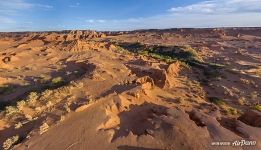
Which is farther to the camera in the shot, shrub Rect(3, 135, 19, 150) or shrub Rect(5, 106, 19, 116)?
shrub Rect(5, 106, 19, 116)

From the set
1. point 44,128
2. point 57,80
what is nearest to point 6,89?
point 57,80

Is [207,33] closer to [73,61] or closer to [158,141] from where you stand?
[73,61]

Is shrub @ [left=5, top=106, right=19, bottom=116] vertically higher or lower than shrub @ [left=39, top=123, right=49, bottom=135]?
lower

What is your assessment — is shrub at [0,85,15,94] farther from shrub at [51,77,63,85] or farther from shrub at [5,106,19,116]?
shrub at [5,106,19,116]

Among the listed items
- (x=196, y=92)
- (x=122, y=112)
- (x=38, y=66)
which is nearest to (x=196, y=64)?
(x=196, y=92)

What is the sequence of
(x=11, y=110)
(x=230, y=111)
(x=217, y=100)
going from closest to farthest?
(x=11, y=110) → (x=230, y=111) → (x=217, y=100)

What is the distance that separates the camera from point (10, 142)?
10.4 metres

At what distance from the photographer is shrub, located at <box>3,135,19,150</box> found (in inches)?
404

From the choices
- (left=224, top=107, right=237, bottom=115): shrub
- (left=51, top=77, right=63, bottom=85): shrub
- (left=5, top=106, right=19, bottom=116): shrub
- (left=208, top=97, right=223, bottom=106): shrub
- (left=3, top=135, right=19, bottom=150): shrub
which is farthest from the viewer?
(left=208, top=97, right=223, bottom=106): shrub

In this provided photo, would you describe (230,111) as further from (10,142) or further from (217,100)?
(10,142)

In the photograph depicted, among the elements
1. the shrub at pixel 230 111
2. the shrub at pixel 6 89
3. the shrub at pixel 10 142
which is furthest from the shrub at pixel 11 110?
the shrub at pixel 230 111

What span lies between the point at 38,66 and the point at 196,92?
969cm

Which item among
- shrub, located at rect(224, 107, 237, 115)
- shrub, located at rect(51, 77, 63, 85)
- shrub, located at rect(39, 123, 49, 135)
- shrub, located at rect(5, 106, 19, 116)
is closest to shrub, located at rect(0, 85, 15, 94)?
shrub, located at rect(51, 77, 63, 85)

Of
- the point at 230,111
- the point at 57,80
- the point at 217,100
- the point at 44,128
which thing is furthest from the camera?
the point at 217,100
